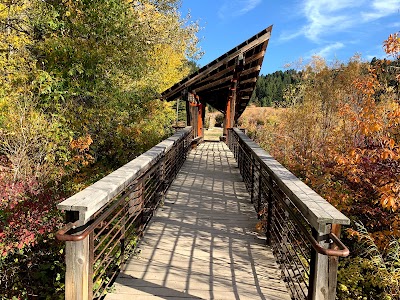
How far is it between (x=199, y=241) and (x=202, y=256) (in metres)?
0.39

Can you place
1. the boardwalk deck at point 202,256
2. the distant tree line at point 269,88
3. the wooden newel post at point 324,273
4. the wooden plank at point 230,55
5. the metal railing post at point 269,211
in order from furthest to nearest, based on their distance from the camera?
the distant tree line at point 269,88 → the wooden plank at point 230,55 → the metal railing post at point 269,211 → the boardwalk deck at point 202,256 → the wooden newel post at point 324,273

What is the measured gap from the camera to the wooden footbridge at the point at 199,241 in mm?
2072

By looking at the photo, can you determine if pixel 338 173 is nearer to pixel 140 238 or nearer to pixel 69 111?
pixel 140 238

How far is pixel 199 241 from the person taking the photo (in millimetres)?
3822

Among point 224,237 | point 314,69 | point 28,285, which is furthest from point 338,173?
point 314,69

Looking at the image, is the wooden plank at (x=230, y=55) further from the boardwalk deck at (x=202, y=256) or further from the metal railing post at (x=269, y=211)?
the metal railing post at (x=269, y=211)

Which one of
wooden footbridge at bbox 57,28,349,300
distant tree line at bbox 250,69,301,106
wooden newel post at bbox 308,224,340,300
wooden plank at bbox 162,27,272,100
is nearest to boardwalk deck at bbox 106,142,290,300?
wooden footbridge at bbox 57,28,349,300

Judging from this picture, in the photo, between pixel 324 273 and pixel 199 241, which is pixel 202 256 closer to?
pixel 199 241

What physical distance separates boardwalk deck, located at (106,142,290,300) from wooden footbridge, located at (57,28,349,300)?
10 millimetres

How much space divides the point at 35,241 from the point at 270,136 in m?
17.6

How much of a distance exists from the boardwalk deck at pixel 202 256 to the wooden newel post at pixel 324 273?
30.9 inches

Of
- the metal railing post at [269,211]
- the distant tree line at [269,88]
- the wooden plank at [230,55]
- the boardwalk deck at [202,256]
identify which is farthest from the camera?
the distant tree line at [269,88]

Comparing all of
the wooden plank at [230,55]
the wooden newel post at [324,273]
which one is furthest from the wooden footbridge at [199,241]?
the wooden plank at [230,55]

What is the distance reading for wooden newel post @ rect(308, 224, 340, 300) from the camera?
1994mm
